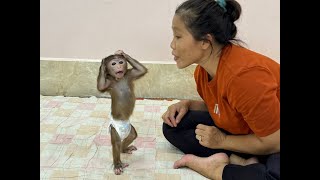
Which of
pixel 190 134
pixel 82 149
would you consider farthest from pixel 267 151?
pixel 82 149

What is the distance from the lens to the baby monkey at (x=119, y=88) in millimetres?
1167

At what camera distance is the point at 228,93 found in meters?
1.14

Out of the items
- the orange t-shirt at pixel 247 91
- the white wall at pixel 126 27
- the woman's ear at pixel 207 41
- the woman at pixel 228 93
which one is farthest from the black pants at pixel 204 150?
the white wall at pixel 126 27

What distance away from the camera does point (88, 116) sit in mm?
1711

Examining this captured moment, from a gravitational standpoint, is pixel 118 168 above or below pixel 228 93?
below

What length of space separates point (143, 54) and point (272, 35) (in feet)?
2.06

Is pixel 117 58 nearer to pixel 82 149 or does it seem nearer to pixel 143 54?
pixel 82 149

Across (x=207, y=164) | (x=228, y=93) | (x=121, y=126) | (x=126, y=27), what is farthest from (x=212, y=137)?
(x=126, y=27)

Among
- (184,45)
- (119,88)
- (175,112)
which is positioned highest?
(184,45)

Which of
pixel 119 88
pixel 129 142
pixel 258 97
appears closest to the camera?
pixel 258 97

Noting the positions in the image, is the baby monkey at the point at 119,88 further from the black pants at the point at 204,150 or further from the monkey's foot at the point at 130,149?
the black pants at the point at 204,150

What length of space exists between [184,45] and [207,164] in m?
0.39

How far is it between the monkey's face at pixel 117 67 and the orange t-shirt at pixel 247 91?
0.28 metres

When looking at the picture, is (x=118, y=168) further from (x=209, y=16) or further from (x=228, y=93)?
(x=209, y=16)
